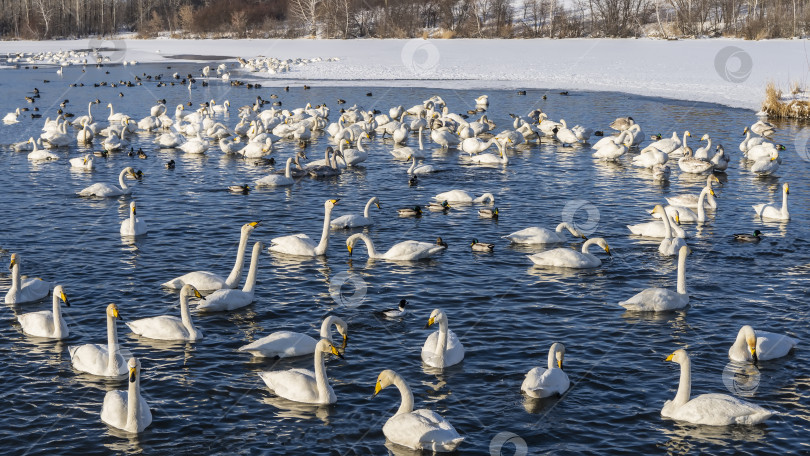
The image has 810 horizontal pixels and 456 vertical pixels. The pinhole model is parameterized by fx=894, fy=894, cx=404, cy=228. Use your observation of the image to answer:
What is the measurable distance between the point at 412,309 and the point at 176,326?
14.3ft

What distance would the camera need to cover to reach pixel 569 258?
19094 millimetres

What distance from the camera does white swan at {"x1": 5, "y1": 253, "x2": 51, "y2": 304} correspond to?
55.2 ft

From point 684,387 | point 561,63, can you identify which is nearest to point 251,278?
point 684,387

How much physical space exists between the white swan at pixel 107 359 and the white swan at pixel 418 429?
4.58m

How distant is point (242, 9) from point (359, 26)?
985 inches

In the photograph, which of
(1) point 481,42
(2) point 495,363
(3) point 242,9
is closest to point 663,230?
(2) point 495,363

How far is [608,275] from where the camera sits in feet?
61.7

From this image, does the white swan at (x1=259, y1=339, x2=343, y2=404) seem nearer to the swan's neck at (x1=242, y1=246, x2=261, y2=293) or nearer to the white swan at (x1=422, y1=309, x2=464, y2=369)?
the white swan at (x1=422, y1=309, x2=464, y2=369)

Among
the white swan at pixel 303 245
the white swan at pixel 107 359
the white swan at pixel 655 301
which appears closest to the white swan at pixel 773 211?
the white swan at pixel 655 301

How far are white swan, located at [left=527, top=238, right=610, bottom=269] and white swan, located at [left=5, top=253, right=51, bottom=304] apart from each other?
1003 centimetres

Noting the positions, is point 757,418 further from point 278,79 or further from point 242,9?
point 242,9

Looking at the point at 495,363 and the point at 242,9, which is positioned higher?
the point at 242,9

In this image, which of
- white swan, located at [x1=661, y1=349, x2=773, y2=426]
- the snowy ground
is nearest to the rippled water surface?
white swan, located at [x1=661, y1=349, x2=773, y2=426]

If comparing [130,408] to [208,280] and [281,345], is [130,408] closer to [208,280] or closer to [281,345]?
[281,345]
